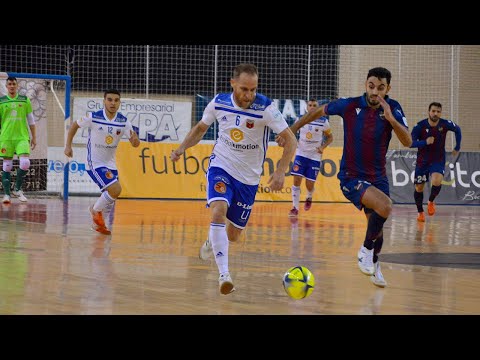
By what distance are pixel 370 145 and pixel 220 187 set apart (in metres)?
1.83

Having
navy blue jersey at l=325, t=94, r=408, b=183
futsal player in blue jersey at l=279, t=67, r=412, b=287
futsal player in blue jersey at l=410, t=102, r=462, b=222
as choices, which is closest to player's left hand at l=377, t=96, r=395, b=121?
futsal player in blue jersey at l=279, t=67, r=412, b=287

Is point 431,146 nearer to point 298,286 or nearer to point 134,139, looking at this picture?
point 134,139

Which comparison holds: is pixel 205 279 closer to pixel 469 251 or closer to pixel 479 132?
pixel 469 251

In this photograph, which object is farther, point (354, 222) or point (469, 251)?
point (354, 222)

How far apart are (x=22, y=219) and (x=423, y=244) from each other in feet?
23.0

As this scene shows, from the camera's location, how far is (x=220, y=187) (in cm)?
827

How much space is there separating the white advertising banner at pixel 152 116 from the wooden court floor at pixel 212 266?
7.38 meters

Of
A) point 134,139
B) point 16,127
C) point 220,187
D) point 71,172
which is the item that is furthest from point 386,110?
point 71,172

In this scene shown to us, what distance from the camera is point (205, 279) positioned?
871 centimetres

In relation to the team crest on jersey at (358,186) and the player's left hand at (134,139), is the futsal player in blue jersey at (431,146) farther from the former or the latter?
the team crest on jersey at (358,186)

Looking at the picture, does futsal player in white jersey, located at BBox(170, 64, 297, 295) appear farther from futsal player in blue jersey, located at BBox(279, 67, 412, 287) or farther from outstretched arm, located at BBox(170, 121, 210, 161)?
futsal player in blue jersey, located at BBox(279, 67, 412, 287)
